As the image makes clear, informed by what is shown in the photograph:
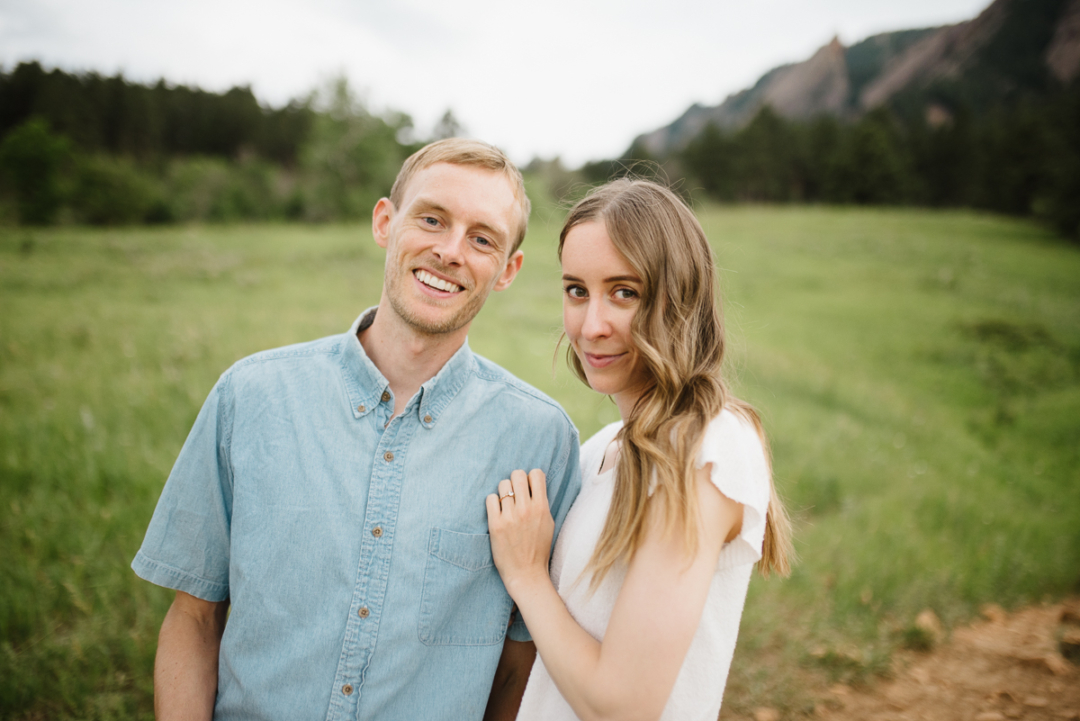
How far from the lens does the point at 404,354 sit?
85.4 inches

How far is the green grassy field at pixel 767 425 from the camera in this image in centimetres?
342

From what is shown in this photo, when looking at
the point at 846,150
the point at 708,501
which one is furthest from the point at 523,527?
the point at 846,150

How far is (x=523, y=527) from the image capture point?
1896 millimetres

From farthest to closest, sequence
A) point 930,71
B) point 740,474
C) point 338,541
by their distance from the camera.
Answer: point 930,71, point 338,541, point 740,474

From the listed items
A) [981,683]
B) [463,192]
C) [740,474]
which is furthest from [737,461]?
[981,683]

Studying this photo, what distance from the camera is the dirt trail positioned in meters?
3.44

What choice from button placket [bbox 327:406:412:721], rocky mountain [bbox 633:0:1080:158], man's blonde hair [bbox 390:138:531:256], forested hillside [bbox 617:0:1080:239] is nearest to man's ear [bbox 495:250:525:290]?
man's blonde hair [bbox 390:138:531:256]

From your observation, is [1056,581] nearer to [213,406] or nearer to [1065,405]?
[1065,405]

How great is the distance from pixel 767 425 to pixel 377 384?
6.47 meters

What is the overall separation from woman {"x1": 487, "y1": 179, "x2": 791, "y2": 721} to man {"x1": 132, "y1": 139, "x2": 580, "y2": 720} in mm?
208

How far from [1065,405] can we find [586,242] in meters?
12.0

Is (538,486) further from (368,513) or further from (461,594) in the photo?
(368,513)

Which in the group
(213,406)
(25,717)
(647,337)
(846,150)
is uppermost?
(846,150)

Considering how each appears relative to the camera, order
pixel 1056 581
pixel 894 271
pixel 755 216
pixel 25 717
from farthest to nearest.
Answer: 1. pixel 755 216
2. pixel 894 271
3. pixel 1056 581
4. pixel 25 717
